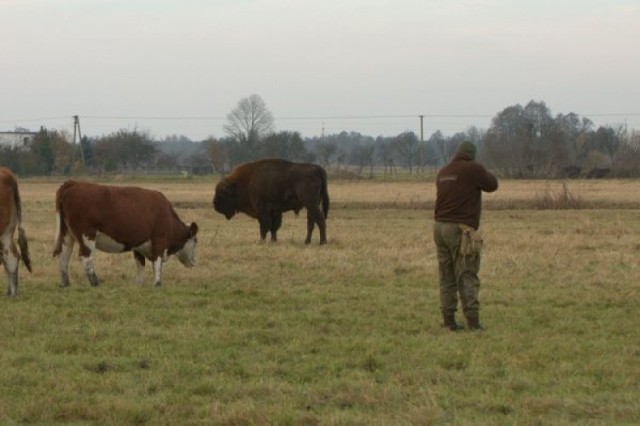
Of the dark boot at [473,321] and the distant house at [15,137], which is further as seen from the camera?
the distant house at [15,137]

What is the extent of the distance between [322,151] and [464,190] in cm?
Answer: 9855

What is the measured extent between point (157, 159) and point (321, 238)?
93257 mm

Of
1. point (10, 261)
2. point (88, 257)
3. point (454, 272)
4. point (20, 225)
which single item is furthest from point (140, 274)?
point (454, 272)

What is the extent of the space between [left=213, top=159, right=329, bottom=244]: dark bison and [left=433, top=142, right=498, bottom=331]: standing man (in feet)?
35.3

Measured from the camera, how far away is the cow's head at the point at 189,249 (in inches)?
640

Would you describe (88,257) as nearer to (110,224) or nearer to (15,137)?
(110,224)

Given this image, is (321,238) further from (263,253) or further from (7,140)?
(7,140)

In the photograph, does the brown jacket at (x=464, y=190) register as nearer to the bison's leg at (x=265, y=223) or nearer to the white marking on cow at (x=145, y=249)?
the white marking on cow at (x=145, y=249)

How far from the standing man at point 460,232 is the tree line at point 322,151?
237 feet

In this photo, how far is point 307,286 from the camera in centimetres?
1505

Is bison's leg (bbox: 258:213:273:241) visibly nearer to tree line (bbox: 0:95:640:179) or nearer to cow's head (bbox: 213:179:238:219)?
cow's head (bbox: 213:179:238:219)

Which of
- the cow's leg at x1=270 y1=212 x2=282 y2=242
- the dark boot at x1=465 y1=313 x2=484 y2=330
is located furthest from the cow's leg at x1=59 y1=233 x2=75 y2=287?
the cow's leg at x1=270 y1=212 x2=282 y2=242

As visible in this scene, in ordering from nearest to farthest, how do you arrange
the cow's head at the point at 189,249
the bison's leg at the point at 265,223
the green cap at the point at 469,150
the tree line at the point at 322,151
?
the green cap at the point at 469,150
the cow's head at the point at 189,249
the bison's leg at the point at 265,223
the tree line at the point at 322,151

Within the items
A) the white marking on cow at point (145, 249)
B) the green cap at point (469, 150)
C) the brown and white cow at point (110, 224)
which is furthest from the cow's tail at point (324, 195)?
the green cap at point (469, 150)
